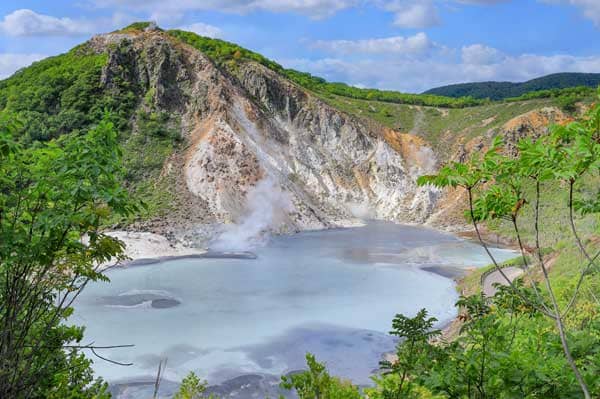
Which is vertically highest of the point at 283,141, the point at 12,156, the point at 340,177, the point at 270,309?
the point at 283,141

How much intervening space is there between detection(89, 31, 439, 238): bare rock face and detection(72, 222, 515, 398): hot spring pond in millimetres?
10509

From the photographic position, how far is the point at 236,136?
45.2 meters

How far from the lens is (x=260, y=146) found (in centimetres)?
4938

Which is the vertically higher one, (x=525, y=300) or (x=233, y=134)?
(x=233, y=134)

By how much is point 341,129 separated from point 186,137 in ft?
67.6

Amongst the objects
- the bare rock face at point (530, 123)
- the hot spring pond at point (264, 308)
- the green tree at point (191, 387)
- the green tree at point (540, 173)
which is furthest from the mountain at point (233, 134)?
the green tree at point (540, 173)

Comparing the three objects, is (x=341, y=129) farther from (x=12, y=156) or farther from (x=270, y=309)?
(x=12, y=156)

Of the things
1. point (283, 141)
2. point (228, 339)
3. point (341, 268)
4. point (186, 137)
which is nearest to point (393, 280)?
point (341, 268)

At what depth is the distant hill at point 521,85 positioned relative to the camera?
140375mm

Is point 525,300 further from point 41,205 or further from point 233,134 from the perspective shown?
point 233,134

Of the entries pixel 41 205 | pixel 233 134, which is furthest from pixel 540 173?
pixel 233 134

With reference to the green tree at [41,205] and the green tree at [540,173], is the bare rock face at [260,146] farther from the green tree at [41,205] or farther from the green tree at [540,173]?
the green tree at [540,173]

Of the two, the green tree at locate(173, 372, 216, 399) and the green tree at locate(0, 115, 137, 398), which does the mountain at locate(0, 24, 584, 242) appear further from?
the green tree at locate(0, 115, 137, 398)

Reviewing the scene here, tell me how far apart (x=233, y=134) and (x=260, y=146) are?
4897 millimetres
